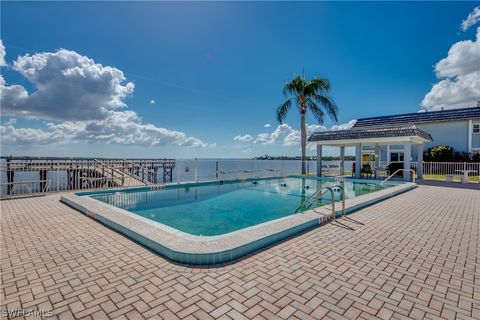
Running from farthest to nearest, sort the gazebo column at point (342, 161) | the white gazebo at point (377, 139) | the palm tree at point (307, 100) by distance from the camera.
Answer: the gazebo column at point (342, 161) → the palm tree at point (307, 100) → the white gazebo at point (377, 139)

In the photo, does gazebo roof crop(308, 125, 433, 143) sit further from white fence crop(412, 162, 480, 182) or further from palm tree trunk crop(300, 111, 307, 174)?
white fence crop(412, 162, 480, 182)

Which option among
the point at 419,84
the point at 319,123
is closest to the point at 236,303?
the point at 319,123

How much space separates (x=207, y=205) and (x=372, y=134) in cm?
1256

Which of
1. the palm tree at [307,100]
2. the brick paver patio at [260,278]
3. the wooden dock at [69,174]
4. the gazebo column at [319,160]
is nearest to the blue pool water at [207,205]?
the wooden dock at [69,174]

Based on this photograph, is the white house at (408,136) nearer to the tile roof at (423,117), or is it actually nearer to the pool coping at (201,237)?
the tile roof at (423,117)

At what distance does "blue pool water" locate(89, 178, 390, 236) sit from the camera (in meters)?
6.55

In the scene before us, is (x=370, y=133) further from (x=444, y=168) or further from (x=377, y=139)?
→ (x=444, y=168)

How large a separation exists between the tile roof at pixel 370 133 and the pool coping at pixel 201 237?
11.3m

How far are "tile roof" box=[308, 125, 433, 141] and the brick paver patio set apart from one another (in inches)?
434

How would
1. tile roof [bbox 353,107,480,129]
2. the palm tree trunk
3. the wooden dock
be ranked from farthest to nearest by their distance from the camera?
tile roof [bbox 353,107,480,129], the palm tree trunk, the wooden dock

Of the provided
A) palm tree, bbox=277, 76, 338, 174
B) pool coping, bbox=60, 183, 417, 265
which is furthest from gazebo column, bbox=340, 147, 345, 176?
pool coping, bbox=60, 183, 417, 265

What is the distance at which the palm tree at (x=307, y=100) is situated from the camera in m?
17.9

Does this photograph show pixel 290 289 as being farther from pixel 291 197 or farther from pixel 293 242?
pixel 291 197

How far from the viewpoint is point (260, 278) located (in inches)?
112
